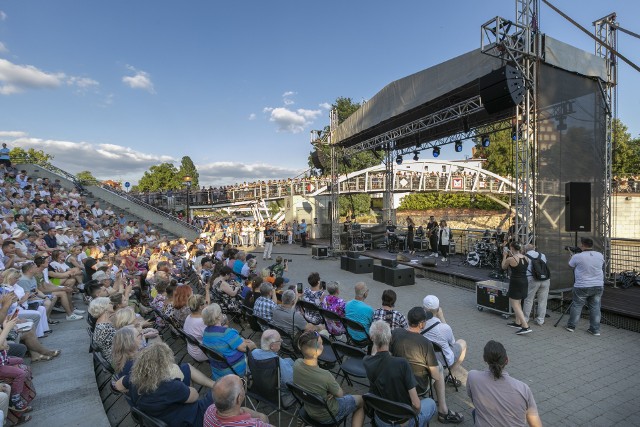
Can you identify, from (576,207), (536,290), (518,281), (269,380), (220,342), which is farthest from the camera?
(576,207)

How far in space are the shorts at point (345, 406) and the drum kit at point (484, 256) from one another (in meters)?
9.76

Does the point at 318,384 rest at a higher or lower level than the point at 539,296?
higher

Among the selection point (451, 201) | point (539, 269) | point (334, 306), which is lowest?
point (334, 306)

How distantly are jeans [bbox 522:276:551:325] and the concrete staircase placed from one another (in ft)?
58.0

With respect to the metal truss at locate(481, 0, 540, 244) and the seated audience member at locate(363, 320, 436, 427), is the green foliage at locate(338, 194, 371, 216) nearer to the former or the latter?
the metal truss at locate(481, 0, 540, 244)

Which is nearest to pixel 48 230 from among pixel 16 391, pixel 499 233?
pixel 16 391

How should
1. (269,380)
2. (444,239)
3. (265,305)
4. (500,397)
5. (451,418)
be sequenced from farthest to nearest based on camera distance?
(444,239) < (265,305) < (451,418) < (269,380) < (500,397)

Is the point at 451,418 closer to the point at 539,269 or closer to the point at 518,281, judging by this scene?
the point at 518,281

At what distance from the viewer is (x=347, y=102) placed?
46.8m

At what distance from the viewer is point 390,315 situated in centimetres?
428

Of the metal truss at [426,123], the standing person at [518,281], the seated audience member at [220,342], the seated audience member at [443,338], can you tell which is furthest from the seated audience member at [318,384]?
the metal truss at [426,123]

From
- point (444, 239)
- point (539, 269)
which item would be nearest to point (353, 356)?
point (539, 269)

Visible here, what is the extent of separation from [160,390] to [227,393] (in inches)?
28.5

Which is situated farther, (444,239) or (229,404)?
(444,239)
